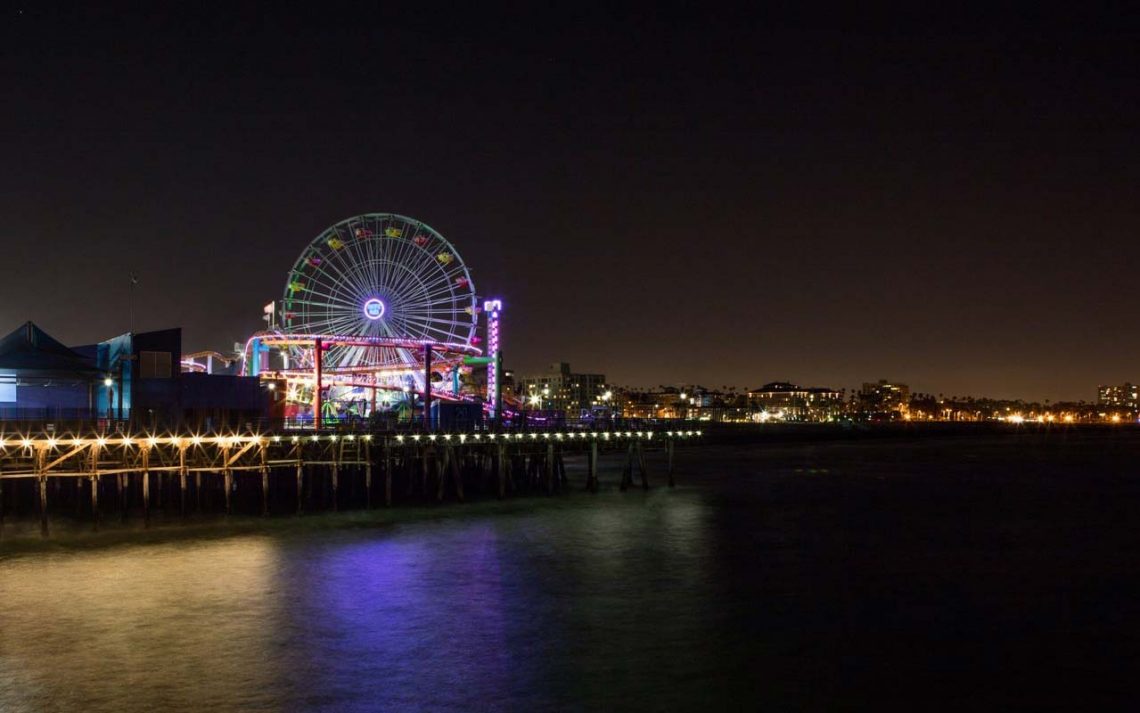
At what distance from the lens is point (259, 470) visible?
149 ft

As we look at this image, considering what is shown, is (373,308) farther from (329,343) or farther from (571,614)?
(571,614)

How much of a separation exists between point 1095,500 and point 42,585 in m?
53.8

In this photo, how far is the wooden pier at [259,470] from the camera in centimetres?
3859

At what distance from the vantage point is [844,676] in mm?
19734

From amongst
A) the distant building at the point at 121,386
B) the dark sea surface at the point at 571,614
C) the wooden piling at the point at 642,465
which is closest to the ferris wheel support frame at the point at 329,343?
the wooden piling at the point at 642,465

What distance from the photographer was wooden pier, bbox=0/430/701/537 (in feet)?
127

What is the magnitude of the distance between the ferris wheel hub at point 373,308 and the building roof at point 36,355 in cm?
2157

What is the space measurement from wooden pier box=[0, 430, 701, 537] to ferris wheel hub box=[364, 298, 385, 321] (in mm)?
12226

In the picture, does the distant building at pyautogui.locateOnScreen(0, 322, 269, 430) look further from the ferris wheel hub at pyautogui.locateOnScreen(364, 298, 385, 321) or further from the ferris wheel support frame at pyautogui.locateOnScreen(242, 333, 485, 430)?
the ferris wheel hub at pyautogui.locateOnScreen(364, 298, 385, 321)

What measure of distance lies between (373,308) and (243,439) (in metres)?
29.3

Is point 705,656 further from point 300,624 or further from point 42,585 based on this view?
point 42,585

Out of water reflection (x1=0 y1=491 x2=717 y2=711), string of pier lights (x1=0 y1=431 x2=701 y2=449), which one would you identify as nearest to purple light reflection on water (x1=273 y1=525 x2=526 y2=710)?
water reflection (x1=0 y1=491 x2=717 y2=711)

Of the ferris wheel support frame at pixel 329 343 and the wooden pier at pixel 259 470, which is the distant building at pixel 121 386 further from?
the ferris wheel support frame at pixel 329 343

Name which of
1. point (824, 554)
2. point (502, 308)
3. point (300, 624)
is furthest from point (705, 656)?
point (502, 308)
